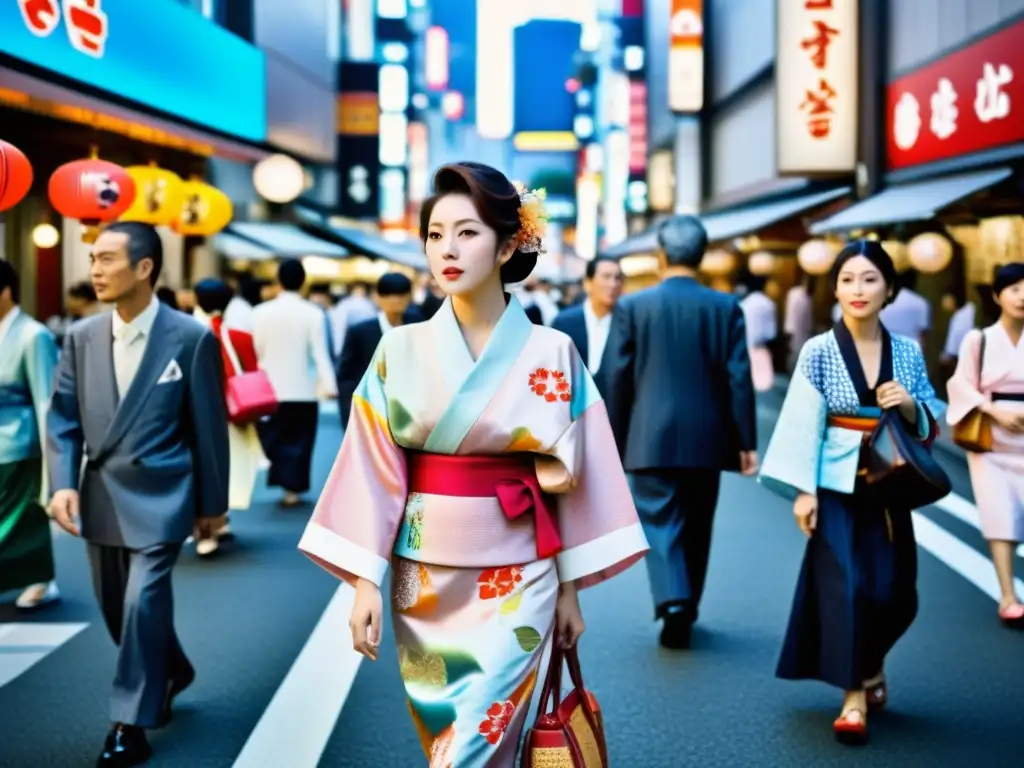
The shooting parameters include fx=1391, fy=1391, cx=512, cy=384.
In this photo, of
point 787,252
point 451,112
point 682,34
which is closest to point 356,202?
point 682,34

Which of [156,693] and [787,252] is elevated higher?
[787,252]

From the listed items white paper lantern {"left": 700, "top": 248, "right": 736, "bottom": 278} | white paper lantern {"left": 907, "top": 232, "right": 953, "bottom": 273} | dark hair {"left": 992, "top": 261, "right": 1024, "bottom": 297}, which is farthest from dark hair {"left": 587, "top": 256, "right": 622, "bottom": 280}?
white paper lantern {"left": 700, "top": 248, "right": 736, "bottom": 278}

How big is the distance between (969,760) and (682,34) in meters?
30.3

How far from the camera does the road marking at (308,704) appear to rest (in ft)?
15.5

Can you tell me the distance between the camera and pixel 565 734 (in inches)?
128

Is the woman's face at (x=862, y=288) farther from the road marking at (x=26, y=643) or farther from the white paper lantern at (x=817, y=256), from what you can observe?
the white paper lantern at (x=817, y=256)

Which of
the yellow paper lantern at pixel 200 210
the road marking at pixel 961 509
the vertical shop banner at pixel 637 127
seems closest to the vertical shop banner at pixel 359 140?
the vertical shop banner at pixel 637 127

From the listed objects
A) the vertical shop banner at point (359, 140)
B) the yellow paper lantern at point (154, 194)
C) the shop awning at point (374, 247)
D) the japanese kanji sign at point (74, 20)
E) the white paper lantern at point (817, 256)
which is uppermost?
the vertical shop banner at point (359, 140)

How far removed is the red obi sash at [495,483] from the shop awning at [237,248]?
76.7 ft

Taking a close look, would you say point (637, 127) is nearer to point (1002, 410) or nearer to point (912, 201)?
point (912, 201)

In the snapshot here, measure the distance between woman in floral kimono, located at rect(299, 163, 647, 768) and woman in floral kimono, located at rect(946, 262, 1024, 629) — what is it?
386cm

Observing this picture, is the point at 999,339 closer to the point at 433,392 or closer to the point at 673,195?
the point at 433,392

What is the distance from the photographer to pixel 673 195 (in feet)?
129

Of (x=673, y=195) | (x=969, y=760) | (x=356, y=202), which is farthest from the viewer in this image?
(x=356, y=202)
